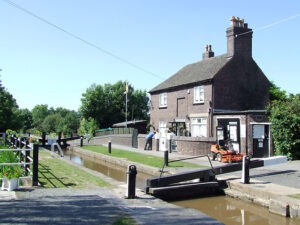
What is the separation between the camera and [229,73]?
24.3 metres

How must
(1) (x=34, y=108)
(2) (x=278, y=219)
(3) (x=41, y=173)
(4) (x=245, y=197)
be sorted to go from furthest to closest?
(1) (x=34, y=108), (3) (x=41, y=173), (4) (x=245, y=197), (2) (x=278, y=219)

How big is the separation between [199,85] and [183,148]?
5907 millimetres

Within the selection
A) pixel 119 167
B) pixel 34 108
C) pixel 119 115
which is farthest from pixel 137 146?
pixel 34 108

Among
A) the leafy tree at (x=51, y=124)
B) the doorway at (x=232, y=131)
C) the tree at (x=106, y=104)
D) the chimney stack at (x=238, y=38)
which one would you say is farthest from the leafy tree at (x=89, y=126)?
the leafy tree at (x=51, y=124)

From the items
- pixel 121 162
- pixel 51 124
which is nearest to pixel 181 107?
pixel 121 162

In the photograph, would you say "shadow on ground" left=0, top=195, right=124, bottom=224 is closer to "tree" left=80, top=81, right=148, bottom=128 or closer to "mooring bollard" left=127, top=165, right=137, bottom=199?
"mooring bollard" left=127, top=165, right=137, bottom=199

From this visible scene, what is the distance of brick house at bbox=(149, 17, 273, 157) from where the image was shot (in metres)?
20.8

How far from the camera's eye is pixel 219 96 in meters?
23.5

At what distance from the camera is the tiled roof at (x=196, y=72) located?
2475cm

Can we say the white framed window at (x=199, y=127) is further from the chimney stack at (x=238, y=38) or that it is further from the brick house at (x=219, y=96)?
the chimney stack at (x=238, y=38)

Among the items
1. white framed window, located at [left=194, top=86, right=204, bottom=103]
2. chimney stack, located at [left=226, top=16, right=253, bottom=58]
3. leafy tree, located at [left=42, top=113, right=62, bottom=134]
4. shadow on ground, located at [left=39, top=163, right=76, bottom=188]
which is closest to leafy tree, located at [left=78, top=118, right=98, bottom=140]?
white framed window, located at [left=194, top=86, right=204, bottom=103]

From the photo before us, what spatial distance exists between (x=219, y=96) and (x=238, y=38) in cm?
507

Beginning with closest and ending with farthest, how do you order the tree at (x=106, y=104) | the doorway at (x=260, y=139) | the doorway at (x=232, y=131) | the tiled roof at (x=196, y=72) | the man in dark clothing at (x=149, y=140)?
the doorway at (x=260, y=139) < the doorway at (x=232, y=131) < the tiled roof at (x=196, y=72) < the man in dark clothing at (x=149, y=140) < the tree at (x=106, y=104)

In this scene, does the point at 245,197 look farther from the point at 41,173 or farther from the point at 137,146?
the point at 137,146
